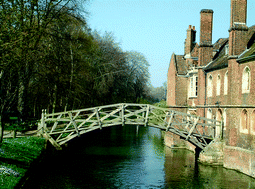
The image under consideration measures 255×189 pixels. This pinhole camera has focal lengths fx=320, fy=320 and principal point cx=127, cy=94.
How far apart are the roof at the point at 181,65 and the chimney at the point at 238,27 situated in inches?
429

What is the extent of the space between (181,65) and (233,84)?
12356 mm

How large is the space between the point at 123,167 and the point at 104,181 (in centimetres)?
370

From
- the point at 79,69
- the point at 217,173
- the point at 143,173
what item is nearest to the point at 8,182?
the point at 143,173

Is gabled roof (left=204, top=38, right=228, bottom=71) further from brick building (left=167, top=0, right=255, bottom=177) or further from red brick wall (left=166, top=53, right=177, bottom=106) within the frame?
red brick wall (left=166, top=53, right=177, bottom=106)

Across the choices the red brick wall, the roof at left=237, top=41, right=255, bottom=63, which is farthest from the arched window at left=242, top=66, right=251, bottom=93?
the red brick wall

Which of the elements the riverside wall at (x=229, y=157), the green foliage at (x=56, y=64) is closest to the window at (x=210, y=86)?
the riverside wall at (x=229, y=157)

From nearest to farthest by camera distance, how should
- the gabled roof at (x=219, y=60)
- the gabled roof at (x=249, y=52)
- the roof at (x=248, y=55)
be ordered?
the roof at (x=248, y=55) < the gabled roof at (x=249, y=52) < the gabled roof at (x=219, y=60)

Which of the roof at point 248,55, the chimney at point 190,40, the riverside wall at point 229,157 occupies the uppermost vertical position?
the chimney at point 190,40

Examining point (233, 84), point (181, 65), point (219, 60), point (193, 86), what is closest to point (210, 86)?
point (219, 60)

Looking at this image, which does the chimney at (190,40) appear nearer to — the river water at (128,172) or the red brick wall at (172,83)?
the red brick wall at (172,83)

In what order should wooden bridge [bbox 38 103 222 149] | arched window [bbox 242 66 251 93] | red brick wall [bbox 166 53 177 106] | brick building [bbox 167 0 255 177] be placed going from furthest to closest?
red brick wall [bbox 166 53 177 106] → wooden bridge [bbox 38 103 222 149] → arched window [bbox 242 66 251 93] → brick building [bbox 167 0 255 177]

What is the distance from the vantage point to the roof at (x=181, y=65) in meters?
30.5

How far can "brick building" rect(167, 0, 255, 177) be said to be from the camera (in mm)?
17516

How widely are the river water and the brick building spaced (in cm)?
164
